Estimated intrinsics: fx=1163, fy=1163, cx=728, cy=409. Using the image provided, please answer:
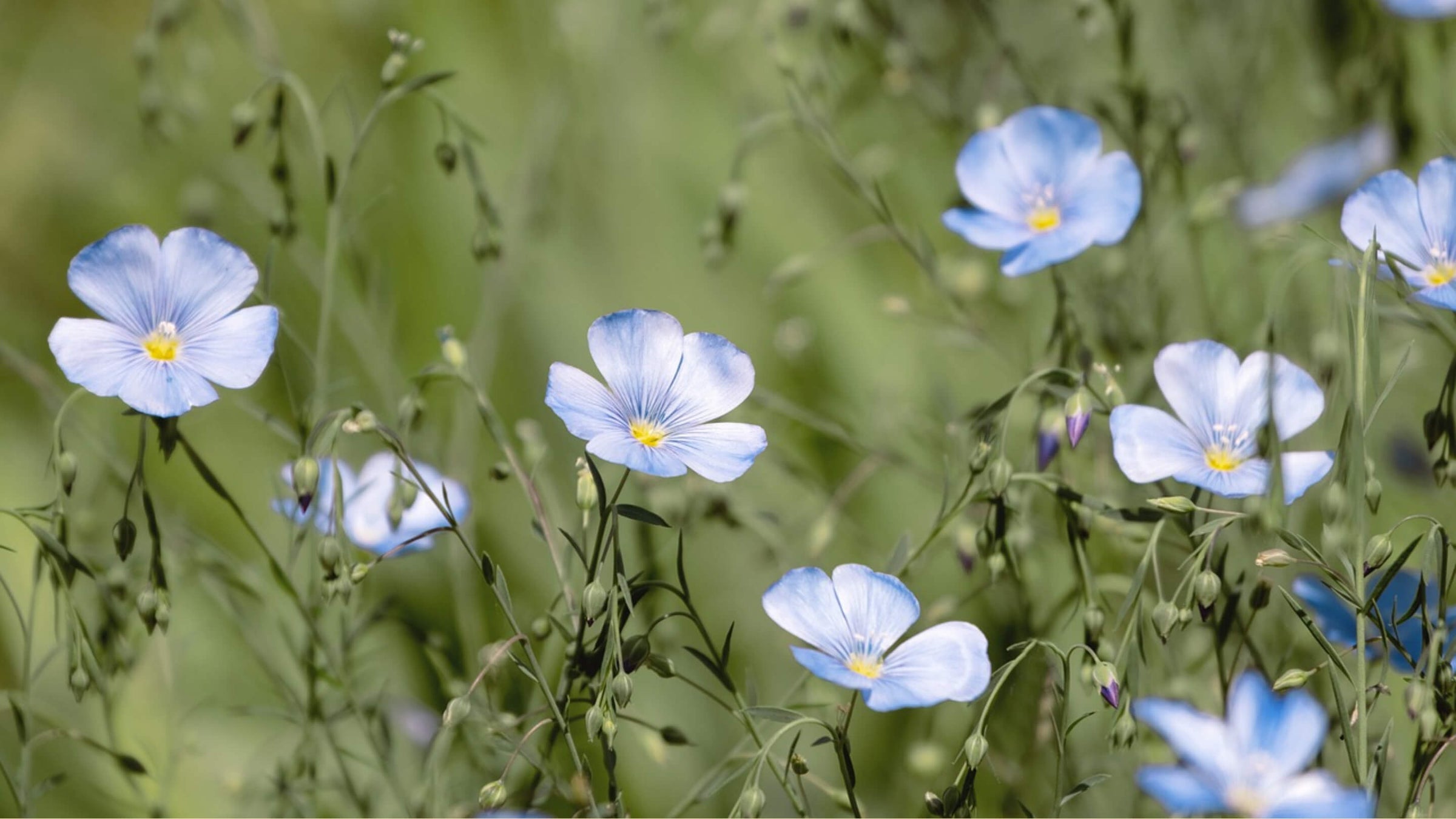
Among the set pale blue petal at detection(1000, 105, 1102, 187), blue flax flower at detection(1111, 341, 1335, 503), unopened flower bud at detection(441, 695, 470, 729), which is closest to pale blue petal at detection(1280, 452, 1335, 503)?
blue flax flower at detection(1111, 341, 1335, 503)

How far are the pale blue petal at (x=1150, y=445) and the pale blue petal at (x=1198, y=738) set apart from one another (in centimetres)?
14

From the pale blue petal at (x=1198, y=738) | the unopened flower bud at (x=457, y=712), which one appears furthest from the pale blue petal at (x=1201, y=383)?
the unopened flower bud at (x=457, y=712)

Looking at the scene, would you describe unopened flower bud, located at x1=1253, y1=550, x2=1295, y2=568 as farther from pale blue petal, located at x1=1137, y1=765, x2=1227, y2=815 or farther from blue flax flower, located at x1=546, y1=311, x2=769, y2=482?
blue flax flower, located at x1=546, y1=311, x2=769, y2=482

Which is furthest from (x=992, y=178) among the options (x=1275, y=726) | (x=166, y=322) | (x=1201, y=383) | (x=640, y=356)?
(x=166, y=322)

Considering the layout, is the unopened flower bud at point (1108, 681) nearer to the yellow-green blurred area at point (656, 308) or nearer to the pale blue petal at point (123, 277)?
the yellow-green blurred area at point (656, 308)

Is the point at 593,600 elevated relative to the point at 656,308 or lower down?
lower down

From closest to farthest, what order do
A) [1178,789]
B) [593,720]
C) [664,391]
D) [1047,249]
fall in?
[1178,789] → [593,720] → [664,391] → [1047,249]

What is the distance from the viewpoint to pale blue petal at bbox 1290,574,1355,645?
29.9 inches

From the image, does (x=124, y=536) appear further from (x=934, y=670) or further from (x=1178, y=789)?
(x=1178, y=789)

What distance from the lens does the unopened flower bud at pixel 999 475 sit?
2.13ft

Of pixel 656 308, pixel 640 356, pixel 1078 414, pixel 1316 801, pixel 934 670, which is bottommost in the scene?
pixel 1316 801

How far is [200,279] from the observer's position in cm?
66

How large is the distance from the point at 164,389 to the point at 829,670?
1.22 feet

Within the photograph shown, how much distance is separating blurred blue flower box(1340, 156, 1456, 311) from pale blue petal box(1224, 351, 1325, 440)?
0.09 m
